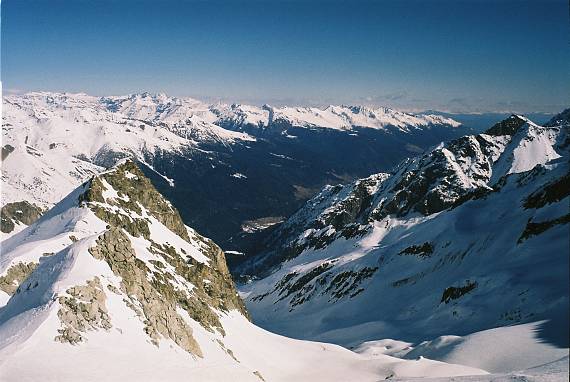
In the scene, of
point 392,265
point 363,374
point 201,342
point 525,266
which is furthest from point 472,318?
point 392,265

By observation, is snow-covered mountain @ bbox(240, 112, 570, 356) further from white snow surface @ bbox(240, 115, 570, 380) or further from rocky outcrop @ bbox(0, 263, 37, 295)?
rocky outcrop @ bbox(0, 263, 37, 295)

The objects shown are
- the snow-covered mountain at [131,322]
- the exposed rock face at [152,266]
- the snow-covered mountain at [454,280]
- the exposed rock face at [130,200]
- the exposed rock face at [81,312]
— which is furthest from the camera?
the exposed rock face at [130,200]

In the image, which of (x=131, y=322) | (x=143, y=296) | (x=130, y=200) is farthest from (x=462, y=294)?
(x=130, y=200)

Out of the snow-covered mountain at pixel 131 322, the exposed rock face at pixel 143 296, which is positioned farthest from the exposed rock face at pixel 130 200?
the exposed rock face at pixel 143 296

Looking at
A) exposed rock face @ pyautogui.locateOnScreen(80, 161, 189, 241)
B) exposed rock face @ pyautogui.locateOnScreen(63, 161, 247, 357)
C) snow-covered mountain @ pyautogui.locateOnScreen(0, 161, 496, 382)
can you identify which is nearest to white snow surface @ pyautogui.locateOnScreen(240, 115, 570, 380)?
snow-covered mountain @ pyautogui.locateOnScreen(0, 161, 496, 382)

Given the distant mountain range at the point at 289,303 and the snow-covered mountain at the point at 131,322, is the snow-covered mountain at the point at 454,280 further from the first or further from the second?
the snow-covered mountain at the point at 131,322

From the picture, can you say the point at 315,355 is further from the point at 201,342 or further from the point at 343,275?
the point at 343,275
